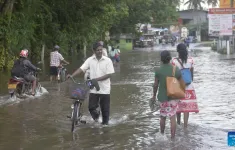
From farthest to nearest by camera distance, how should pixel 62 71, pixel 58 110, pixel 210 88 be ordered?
pixel 62 71 < pixel 210 88 < pixel 58 110

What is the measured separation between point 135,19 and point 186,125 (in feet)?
138

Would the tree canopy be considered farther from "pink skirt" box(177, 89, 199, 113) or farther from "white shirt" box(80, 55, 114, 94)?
"pink skirt" box(177, 89, 199, 113)

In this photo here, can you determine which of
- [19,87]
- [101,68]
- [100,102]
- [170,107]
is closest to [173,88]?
[170,107]

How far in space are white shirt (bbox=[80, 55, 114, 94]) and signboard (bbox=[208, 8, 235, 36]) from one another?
30.5m

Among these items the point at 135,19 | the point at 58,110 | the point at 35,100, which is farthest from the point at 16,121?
the point at 135,19

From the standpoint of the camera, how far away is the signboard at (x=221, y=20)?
37969 mm

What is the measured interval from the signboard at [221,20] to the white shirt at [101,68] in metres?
30.5

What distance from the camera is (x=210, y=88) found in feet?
51.8

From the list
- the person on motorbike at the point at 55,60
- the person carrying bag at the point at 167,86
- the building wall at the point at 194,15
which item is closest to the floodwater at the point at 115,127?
the person carrying bag at the point at 167,86

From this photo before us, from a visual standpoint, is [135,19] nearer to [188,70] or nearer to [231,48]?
[231,48]

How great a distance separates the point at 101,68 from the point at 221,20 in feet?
102

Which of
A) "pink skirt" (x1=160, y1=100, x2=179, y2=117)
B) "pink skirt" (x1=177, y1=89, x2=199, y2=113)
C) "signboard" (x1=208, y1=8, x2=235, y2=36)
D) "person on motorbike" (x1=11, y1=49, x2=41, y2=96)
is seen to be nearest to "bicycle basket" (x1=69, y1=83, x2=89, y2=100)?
"pink skirt" (x1=160, y1=100, x2=179, y2=117)

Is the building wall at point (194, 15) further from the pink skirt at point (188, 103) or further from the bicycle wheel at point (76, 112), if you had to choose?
the bicycle wheel at point (76, 112)

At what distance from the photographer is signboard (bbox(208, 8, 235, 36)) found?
3797 cm
